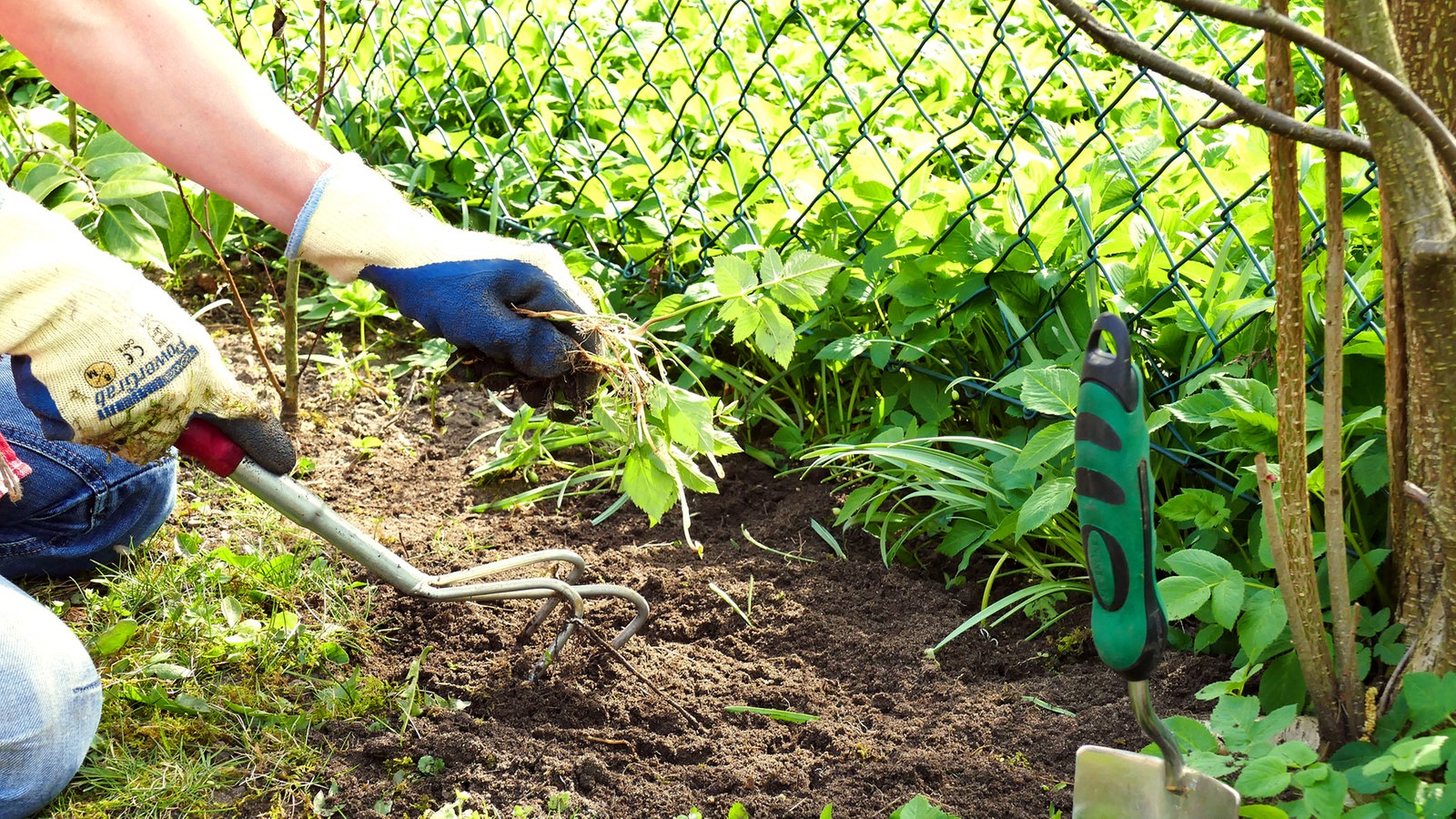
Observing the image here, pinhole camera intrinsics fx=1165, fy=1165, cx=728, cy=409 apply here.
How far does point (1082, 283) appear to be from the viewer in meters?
2.17

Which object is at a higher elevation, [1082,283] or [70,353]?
[1082,283]

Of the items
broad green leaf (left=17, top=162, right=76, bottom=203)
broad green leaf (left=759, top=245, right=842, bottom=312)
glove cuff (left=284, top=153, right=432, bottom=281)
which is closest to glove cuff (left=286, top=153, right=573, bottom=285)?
glove cuff (left=284, top=153, right=432, bottom=281)

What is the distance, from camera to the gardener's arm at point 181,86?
165cm

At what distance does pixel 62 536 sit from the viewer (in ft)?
7.04

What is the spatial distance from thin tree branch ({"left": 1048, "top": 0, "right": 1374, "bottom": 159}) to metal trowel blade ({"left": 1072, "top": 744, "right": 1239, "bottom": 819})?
0.68 meters

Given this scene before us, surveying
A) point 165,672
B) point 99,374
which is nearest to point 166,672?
point 165,672

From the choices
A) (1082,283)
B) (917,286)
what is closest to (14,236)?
(917,286)

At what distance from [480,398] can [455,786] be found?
123cm

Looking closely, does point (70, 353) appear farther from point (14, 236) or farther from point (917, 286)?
point (917, 286)

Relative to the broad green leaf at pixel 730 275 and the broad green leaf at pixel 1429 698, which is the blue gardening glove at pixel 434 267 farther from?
A: the broad green leaf at pixel 1429 698

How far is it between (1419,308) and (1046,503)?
60 centimetres

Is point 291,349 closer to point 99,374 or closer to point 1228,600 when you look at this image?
point 99,374

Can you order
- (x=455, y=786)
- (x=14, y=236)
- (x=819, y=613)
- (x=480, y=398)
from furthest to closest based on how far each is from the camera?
(x=480, y=398), (x=819, y=613), (x=455, y=786), (x=14, y=236)

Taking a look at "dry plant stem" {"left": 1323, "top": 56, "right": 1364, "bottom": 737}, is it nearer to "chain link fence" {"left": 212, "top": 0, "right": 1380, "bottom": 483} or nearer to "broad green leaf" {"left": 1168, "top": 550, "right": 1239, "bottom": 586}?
"broad green leaf" {"left": 1168, "top": 550, "right": 1239, "bottom": 586}
